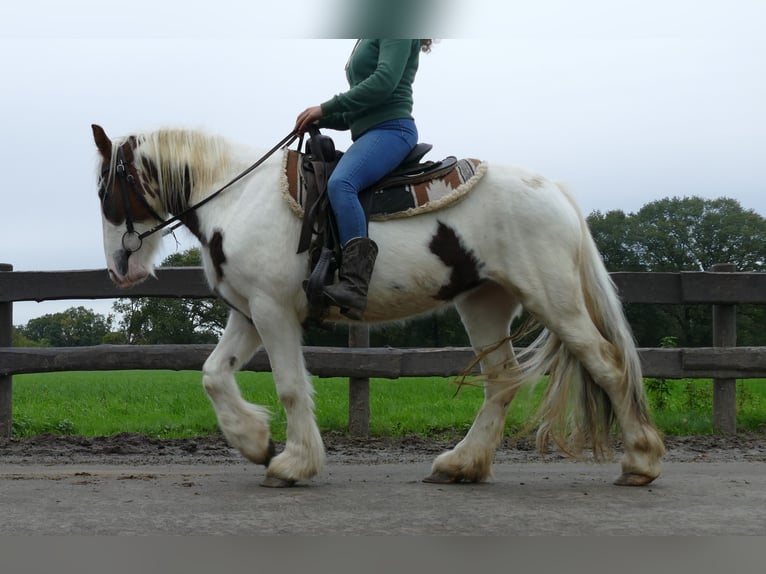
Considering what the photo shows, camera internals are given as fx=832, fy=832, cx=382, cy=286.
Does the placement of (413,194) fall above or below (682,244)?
below

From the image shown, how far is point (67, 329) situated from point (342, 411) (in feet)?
9.44

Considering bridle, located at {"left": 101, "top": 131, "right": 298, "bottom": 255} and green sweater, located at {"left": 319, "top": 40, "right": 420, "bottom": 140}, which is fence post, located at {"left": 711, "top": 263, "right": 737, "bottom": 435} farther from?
bridle, located at {"left": 101, "top": 131, "right": 298, "bottom": 255}

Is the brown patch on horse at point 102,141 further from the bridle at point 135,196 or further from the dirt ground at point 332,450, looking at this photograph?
the dirt ground at point 332,450

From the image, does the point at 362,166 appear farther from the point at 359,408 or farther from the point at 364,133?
the point at 359,408

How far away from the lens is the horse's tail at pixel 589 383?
5.06m

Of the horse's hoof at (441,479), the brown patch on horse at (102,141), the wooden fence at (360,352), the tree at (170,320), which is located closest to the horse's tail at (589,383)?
the horse's hoof at (441,479)

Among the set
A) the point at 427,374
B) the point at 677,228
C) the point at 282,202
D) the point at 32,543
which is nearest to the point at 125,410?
the point at 427,374

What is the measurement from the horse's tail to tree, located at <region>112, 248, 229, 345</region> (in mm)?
4579

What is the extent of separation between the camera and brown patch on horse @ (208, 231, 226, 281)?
498 centimetres

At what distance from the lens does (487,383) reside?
534cm

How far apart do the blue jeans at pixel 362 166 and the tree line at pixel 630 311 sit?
0.75 metres

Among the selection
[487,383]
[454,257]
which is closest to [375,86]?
[454,257]

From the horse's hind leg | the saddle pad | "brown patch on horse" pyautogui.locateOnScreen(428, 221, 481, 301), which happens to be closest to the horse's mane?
the saddle pad

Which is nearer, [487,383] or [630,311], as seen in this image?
[487,383]
